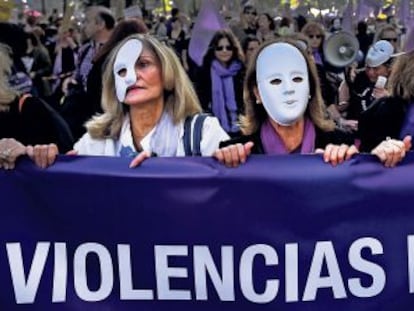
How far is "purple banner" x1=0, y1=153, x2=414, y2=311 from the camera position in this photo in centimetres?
347

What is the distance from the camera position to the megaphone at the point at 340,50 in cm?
1138

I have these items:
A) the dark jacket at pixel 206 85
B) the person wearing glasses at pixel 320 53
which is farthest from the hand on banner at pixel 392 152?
the dark jacket at pixel 206 85

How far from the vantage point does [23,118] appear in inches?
161

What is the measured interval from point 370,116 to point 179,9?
18.3 meters

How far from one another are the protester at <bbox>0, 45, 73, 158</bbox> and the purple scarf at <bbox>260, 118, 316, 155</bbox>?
2.87 ft

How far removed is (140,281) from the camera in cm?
354

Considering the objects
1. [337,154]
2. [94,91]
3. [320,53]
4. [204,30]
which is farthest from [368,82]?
[337,154]

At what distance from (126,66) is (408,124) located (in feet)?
3.67

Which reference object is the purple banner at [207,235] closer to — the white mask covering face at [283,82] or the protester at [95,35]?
the white mask covering face at [283,82]

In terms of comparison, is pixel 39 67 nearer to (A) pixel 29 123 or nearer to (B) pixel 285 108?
(A) pixel 29 123

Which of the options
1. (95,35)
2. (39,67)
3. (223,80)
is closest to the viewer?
(95,35)

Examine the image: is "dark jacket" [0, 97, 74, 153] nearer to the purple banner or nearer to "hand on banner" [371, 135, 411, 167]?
the purple banner

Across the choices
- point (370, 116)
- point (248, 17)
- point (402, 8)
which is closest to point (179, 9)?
point (248, 17)

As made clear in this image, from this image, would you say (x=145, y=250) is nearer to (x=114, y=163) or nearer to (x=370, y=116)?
(x=114, y=163)
